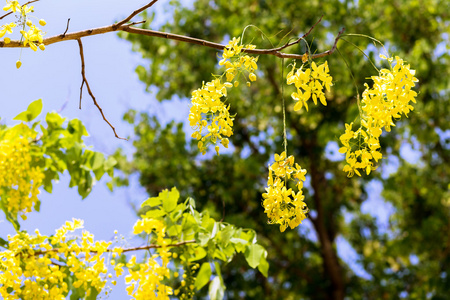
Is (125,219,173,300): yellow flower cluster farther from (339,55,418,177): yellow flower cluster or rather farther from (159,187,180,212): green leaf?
(339,55,418,177): yellow flower cluster

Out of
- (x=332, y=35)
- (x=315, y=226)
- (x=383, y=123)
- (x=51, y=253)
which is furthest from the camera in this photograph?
(x=315, y=226)

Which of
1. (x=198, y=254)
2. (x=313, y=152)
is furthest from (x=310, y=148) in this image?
(x=198, y=254)

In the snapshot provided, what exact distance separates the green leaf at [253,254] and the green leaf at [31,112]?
81cm

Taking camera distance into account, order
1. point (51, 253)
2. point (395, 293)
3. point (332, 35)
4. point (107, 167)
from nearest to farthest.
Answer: point (51, 253) < point (107, 167) < point (332, 35) < point (395, 293)

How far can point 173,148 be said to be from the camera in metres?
4.68

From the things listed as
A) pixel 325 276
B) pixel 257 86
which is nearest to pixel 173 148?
pixel 257 86

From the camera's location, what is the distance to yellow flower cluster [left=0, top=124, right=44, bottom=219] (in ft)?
4.95

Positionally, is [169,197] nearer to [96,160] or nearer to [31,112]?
[96,160]

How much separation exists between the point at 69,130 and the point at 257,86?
142 inches

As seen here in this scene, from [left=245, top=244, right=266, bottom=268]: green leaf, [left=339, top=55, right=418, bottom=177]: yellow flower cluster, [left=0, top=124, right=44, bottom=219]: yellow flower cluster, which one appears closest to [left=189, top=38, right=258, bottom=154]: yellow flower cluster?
[left=339, top=55, right=418, bottom=177]: yellow flower cluster

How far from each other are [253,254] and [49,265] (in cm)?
60

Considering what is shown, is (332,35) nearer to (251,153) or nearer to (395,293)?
(251,153)

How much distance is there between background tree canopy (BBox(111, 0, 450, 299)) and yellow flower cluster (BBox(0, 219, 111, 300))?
8.95 ft

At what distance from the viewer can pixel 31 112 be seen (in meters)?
1.64
